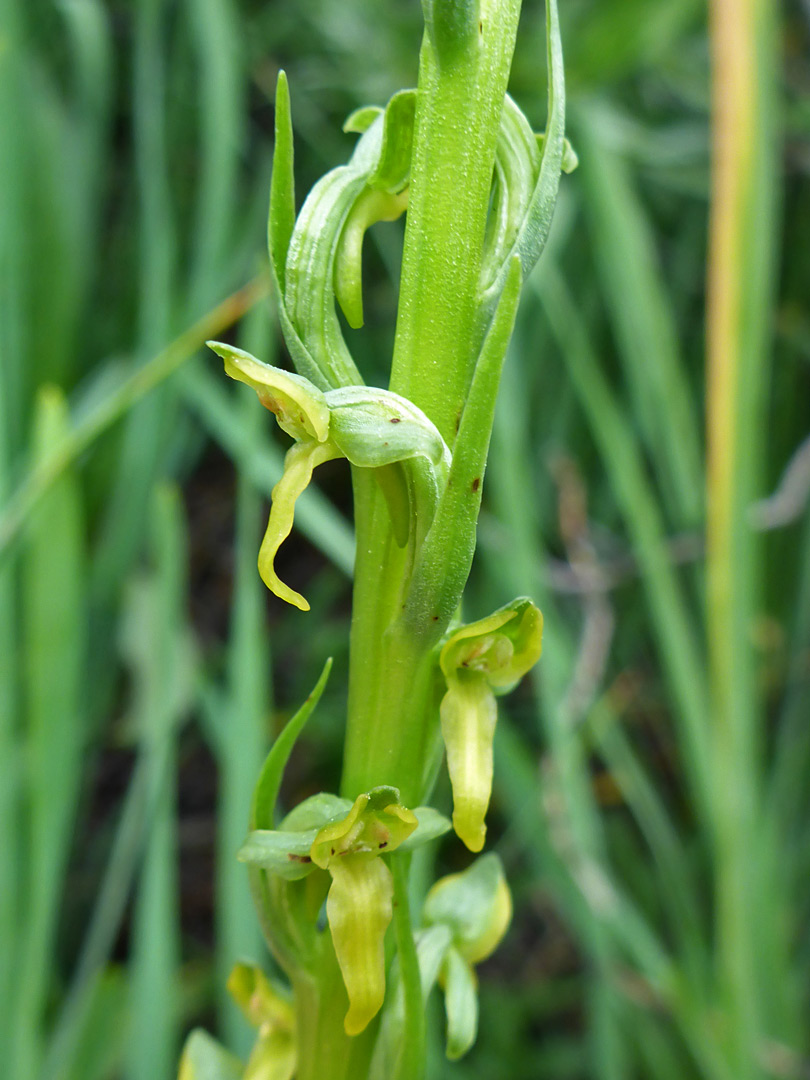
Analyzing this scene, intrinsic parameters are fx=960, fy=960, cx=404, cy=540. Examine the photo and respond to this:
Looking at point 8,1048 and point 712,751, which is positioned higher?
point 712,751

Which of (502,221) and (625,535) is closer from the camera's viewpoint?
(502,221)

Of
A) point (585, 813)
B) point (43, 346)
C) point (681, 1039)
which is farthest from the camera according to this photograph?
point (681, 1039)

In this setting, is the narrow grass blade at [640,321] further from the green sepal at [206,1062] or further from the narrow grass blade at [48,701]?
the green sepal at [206,1062]

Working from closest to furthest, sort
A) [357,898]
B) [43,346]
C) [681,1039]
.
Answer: [357,898] → [43,346] → [681,1039]

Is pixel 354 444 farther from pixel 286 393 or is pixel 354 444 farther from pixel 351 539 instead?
pixel 351 539

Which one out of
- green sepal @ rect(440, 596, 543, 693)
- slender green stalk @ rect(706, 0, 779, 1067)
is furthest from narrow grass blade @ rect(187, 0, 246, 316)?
green sepal @ rect(440, 596, 543, 693)

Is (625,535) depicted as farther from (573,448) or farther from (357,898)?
(357,898)

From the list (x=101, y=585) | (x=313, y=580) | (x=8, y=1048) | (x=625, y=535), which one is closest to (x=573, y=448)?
Answer: (x=625, y=535)

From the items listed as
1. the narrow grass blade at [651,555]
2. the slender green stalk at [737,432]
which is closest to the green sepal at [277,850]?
the slender green stalk at [737,432]
